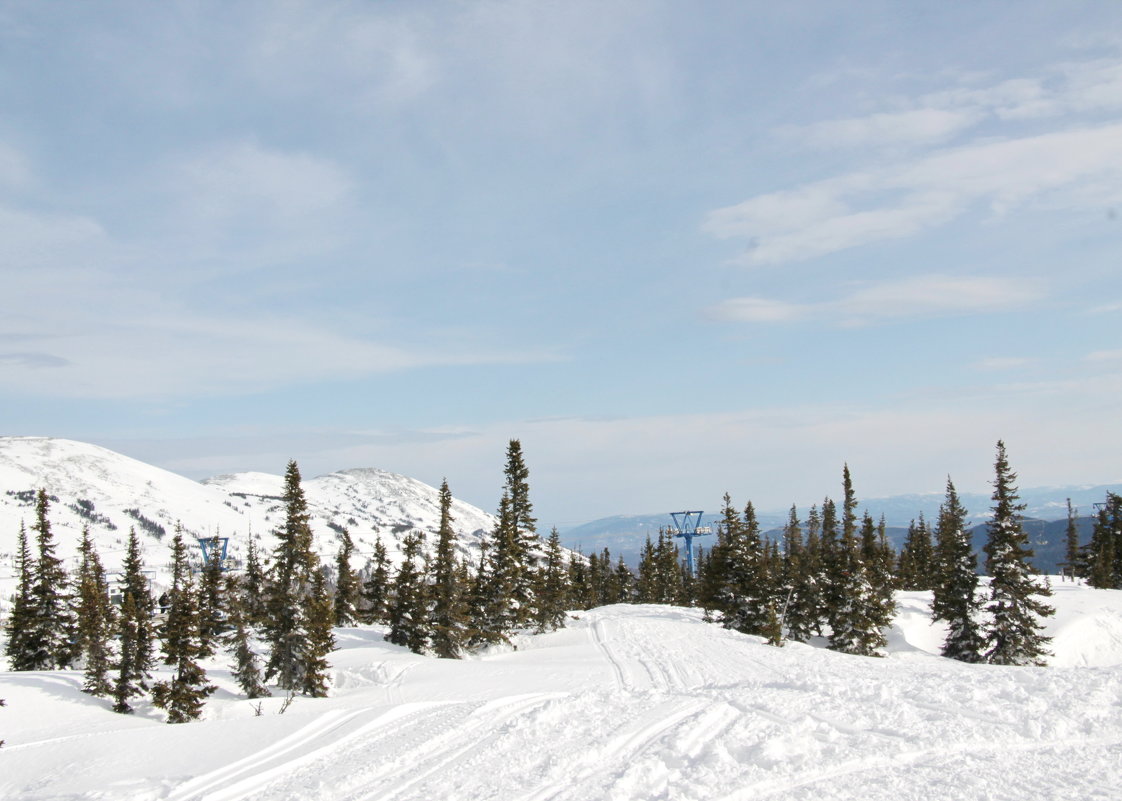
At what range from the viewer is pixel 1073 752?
1220cm

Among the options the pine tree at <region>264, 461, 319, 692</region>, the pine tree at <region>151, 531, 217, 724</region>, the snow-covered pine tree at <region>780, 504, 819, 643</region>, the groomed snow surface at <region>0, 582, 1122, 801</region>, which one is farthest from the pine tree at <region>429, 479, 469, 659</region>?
the groomed snow surface at <region>0, 582, 1122, 801</region>

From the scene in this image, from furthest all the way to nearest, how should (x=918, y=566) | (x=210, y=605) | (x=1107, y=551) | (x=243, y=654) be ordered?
(x=918, y=566)
(x=1107, y=551)
(x=210, y=605)
(x=243, y=654)

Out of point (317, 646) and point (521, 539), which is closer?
point (317, 646)

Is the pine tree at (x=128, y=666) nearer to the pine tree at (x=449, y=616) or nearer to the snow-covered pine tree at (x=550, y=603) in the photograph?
the pine tree at (x=449, y=616)

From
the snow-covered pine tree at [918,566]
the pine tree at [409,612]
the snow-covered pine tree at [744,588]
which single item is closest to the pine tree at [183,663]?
the pine tree at [409,612]

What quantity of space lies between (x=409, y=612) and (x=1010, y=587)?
39369 mm

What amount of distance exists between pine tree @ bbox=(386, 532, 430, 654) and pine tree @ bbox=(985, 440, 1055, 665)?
36.0m

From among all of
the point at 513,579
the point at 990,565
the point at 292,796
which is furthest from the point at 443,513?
the point at 292,796

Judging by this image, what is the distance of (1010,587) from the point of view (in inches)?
1721

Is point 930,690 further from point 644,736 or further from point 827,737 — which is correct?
point 644,736

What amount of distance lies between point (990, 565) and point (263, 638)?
146 ft

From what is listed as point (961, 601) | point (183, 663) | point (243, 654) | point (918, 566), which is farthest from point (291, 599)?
point (918, 566)

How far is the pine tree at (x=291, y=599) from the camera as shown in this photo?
133ft

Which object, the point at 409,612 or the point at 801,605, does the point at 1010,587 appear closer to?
the point at 801,605
